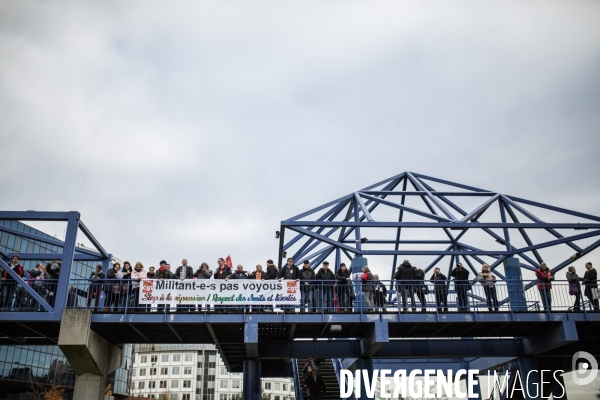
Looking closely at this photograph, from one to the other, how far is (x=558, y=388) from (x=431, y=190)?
10.3m

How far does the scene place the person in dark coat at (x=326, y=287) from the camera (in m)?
18.5

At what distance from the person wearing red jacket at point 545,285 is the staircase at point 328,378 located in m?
9.01

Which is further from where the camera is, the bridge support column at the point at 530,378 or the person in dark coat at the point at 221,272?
the bridge support column at the point at 530,378

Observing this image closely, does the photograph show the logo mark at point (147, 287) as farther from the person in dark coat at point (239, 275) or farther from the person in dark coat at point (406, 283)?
the person in dark coat at point (406, 283)

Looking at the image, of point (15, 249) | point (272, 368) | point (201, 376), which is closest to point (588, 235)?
point (272, 368)

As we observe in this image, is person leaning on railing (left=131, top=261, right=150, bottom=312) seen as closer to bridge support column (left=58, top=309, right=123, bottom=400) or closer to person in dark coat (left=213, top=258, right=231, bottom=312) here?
bridge support column (left=58, top=309, right=123, bottom=400)

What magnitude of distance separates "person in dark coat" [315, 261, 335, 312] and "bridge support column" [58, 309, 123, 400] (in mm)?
7973

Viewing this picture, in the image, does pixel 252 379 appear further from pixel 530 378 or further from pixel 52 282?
pixel 530 378

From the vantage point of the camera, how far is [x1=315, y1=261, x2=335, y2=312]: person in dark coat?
729 inches

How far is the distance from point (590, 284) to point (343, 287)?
8.91 meters

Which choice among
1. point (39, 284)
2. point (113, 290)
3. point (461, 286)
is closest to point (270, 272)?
point (113, 290)

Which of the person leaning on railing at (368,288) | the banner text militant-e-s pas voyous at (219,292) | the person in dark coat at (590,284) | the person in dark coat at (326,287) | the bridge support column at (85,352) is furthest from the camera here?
the person in dark coat at (590,284)

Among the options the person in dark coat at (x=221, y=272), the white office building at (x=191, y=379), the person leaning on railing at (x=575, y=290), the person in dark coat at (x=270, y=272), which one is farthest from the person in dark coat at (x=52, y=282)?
the white office building at (x=191, y=379)

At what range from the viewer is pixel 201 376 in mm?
117812
